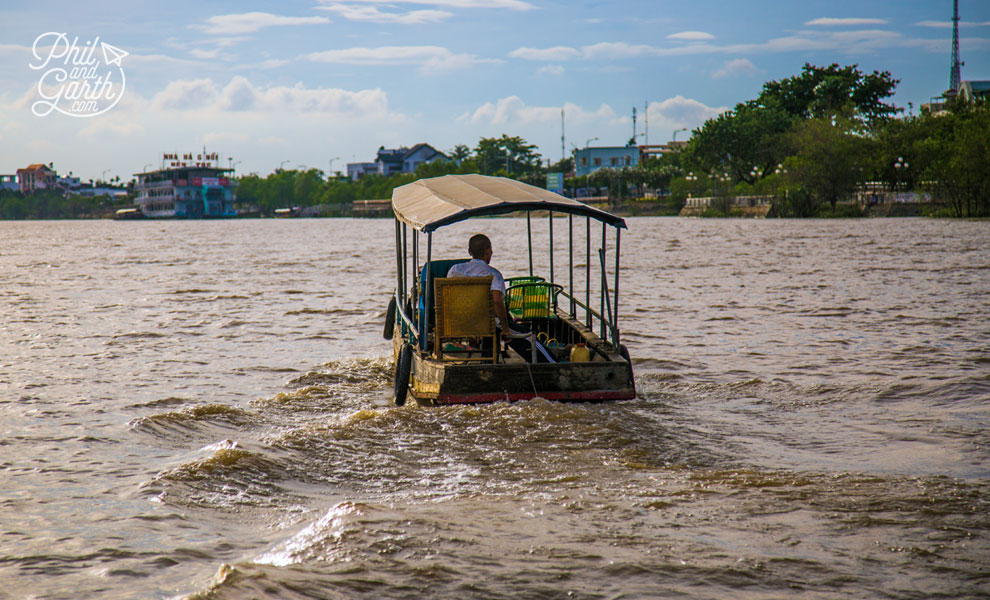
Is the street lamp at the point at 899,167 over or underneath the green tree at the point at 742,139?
underneath

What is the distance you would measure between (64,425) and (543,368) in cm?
436

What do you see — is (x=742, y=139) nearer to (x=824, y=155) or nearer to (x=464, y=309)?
(x=824, y=155)

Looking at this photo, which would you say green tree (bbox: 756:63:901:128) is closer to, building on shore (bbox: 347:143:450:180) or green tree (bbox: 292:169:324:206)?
building on shore (bbox: 347:143:450:180)

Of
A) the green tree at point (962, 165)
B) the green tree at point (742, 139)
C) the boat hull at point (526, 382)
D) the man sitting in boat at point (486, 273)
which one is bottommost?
the boat hull at point (526, 382)

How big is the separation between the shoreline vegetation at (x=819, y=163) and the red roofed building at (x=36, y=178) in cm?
9590

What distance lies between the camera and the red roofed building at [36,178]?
17438cm

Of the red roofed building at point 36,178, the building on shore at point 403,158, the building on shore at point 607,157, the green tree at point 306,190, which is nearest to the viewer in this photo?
the building on shore at point 607,157

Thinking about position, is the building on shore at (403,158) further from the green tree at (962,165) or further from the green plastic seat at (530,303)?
the green plastic seat at (530,303)

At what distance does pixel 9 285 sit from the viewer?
77.8 ft

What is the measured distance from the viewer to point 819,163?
63438 mm

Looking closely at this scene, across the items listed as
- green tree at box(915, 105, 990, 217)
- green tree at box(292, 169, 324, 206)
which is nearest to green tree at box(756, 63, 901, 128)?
green tree at box(915, 105, 990, 217)

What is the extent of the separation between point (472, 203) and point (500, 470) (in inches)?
110

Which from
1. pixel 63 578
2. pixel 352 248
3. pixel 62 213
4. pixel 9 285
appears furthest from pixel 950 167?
pixel 62 213

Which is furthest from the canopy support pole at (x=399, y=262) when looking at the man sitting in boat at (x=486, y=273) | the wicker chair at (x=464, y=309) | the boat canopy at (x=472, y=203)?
the wicker chair at (x=464, y=309)
